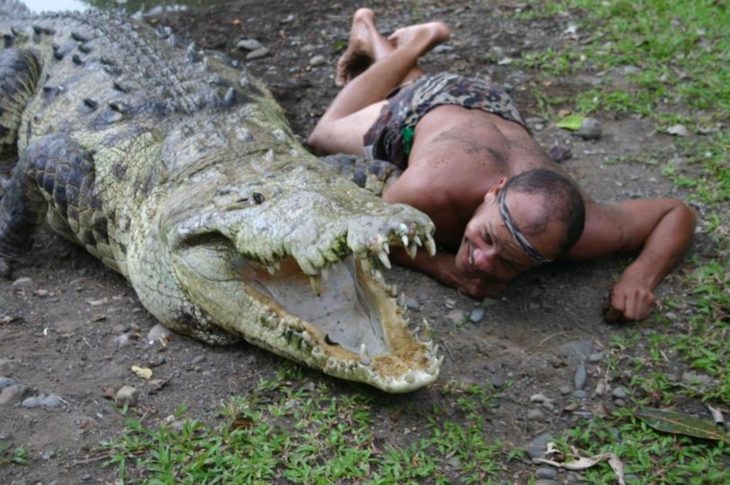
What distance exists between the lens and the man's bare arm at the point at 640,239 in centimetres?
383

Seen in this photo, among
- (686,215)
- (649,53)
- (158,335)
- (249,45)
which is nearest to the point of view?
(158,335)

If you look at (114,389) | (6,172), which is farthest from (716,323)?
(6,172)

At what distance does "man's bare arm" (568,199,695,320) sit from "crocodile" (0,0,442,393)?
826 mm

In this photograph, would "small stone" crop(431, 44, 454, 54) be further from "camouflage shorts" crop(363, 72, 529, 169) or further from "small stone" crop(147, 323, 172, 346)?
"small stone" crop(147, 323, 172, 346)

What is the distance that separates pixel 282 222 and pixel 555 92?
133 inches

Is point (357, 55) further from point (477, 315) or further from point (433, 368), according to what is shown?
point (433, 368)

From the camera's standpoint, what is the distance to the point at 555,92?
591 centimetres

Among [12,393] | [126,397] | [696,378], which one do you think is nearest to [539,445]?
[696,378]

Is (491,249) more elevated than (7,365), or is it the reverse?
(7,365)

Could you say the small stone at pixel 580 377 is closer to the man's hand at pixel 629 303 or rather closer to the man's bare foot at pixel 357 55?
the man's hand at pixel 629 303

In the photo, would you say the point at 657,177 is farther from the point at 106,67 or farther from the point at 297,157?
the point at 106,67

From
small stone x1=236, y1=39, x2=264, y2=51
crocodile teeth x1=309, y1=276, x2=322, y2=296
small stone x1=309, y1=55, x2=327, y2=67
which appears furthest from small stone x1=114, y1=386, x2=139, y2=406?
small stone x1=236, y1=39, x2=264, y2=51

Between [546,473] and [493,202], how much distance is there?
130 cm

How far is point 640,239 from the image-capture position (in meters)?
4.12
